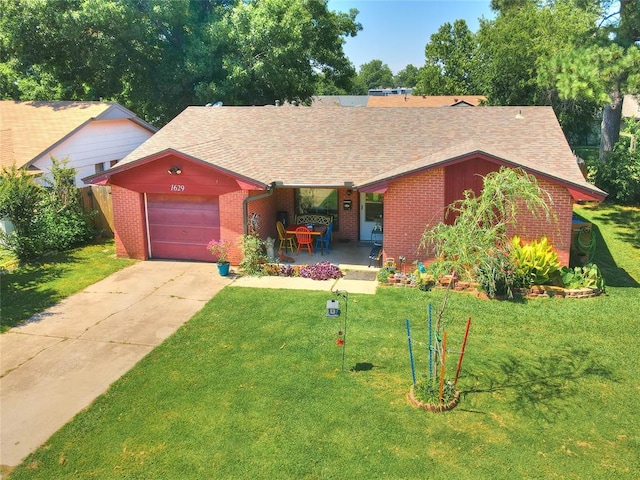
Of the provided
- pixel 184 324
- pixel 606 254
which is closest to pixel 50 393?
pixel 184 324

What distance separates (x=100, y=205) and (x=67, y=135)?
12.2ft

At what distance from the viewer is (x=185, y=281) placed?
1448 centimetres

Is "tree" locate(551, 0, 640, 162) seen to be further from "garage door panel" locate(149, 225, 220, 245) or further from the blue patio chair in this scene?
"garage door panel" locate(149, 225, 220, 245)

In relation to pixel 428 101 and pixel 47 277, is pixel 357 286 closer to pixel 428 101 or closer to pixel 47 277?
pixel 47 277

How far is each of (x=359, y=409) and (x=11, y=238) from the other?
41.1 feet

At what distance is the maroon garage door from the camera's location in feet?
51.9

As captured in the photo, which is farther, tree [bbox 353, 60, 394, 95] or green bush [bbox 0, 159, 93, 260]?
tree [bbox 353, 60, 394, 95]

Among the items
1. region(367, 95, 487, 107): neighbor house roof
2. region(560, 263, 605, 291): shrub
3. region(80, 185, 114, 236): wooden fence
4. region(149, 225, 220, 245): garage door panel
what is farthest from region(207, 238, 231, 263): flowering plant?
region(367, 95, 487, 107): neighbor house roof

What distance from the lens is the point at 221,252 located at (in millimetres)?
15234

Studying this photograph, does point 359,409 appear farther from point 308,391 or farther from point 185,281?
point 185,281

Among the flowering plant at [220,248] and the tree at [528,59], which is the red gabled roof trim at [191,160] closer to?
the flowering plant at [220,248]

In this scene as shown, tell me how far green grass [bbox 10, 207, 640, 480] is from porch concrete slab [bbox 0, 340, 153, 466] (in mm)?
288

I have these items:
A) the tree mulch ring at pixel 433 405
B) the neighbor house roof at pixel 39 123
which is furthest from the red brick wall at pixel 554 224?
the neighbor house roof at pixel 39 123

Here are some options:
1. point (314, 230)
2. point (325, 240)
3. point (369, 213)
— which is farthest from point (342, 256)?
point (369, 213)
